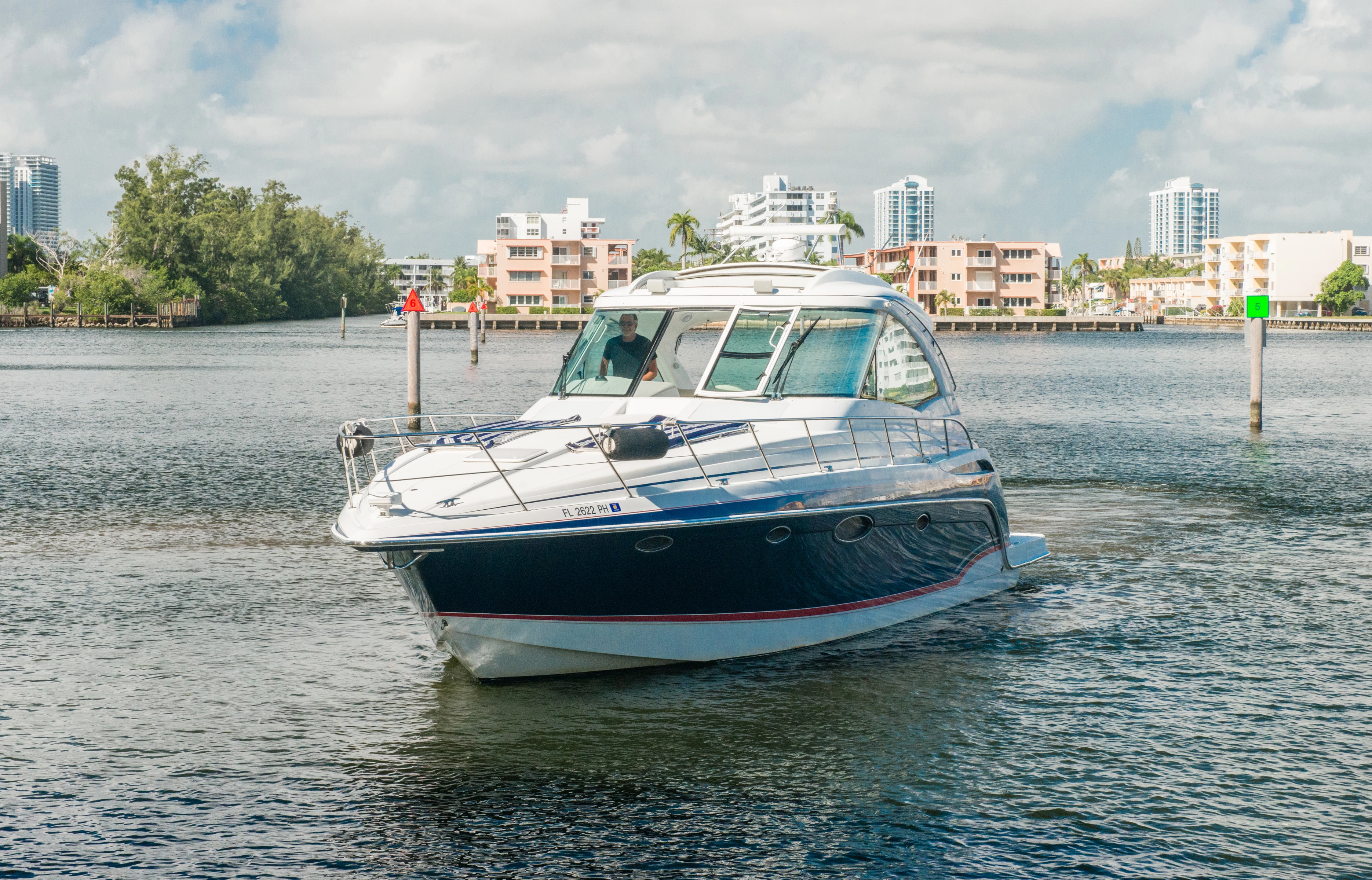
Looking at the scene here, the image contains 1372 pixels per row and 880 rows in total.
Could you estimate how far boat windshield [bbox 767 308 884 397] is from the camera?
1134cm

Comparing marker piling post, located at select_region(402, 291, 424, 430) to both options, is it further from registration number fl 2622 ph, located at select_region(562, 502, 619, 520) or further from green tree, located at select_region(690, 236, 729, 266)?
green tree, located at select_region(690, 236, 729, 266)

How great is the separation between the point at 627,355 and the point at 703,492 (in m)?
2.61

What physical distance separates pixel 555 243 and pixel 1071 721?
144 m

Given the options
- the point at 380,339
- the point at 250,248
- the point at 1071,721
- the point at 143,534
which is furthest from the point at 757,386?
the point at 250,248

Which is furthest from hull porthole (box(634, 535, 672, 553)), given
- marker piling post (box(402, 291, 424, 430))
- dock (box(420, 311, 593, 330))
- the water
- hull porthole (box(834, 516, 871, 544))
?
dock (box(420, 311, 593, 330))

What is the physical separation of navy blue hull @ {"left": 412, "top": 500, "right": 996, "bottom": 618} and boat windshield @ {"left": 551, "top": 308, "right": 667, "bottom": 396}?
233 centimetres

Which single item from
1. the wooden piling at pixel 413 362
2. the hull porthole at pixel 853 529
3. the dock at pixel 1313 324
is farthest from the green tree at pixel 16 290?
the dock at pixel 1313 324

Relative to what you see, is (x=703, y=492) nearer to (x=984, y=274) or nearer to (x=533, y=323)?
(x=533, y=323)

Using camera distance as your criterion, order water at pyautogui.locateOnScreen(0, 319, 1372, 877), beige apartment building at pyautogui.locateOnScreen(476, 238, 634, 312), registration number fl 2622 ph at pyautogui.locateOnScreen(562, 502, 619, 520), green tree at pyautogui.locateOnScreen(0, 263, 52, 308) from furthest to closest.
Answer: beige apartment building at pyautogui.locateOnScreen(476, 238, 634, 312)
green tree at pyautogui.locateOnScreen(0, 263, 52, 308)
registration number fl 2622 ph at pyautogui.locateOnScreen(562, 502, 619, 520)
water at pyautogui.locateOnScreen(0, 319, 1372, 877)

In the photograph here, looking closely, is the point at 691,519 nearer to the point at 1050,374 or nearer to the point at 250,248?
the point at 1050,374

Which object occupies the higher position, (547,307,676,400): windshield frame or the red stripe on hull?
(547,307,676,400): windshield frame

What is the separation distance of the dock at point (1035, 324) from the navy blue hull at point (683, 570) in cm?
12574

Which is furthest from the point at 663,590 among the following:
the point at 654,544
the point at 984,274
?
the point at 984,274

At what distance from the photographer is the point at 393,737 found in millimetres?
8961
